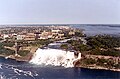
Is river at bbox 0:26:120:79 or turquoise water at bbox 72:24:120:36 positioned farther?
turquoise water at bbox 72:24:120:36

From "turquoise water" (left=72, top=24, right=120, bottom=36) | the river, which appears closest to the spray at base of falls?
the river

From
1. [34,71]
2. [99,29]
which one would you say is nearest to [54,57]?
[34,71]

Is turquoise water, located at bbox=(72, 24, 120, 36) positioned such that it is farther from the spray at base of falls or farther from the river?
the spray at base of falls

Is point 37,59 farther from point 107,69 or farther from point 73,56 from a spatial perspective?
point 107,69

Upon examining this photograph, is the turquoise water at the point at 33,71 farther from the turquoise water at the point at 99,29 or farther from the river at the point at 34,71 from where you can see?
the turquoise water at the point at 99,29

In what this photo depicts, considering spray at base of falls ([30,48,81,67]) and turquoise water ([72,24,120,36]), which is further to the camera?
→ turquoise water ([72,24,120,36])

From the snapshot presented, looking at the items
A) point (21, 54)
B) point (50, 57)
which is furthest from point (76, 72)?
point (21, 54)

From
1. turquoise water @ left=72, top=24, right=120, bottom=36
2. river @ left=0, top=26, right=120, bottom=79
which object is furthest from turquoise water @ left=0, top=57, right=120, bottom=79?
turquoise water @ left=72, top=24, right=120, bottom=36

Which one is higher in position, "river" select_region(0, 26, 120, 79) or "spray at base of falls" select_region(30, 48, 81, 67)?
"spray at base of falls" select_region(30, 48, 81, 67)

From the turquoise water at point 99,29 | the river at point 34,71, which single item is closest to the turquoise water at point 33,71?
the river at point 34,71

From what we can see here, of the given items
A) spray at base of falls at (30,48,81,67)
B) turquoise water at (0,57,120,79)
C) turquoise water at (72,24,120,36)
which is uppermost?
turquoise water at (72,24,120,36)
